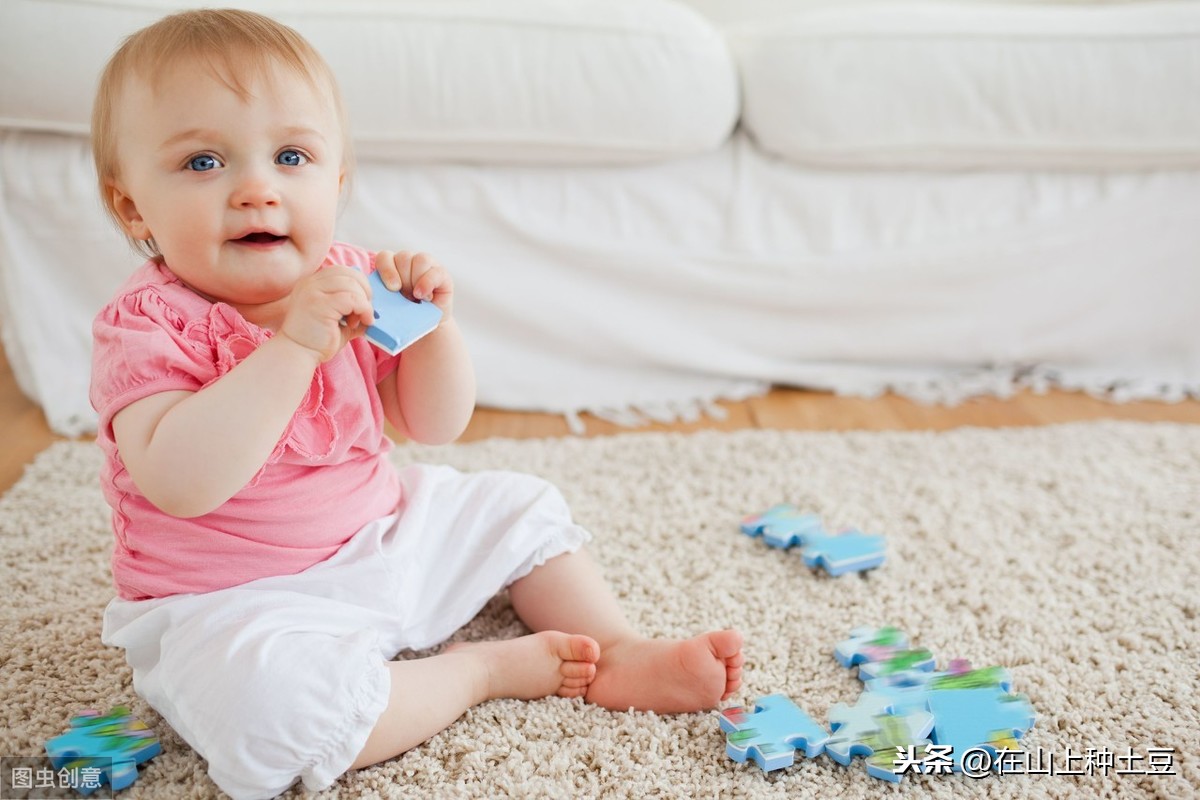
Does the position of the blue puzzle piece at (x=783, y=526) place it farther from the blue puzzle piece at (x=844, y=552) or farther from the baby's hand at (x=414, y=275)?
the baby's hand at (x=414, y=275)

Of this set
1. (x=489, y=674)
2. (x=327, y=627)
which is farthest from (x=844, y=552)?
(x=327, y=627)

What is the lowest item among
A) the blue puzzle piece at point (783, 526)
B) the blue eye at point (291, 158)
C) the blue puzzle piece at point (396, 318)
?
the blue puzzle piece at point (783, 526)

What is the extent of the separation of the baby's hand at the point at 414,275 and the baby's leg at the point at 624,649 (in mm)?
296

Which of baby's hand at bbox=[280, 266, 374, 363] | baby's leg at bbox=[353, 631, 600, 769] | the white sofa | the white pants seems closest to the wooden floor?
the white sofa

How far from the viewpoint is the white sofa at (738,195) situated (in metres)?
1.38

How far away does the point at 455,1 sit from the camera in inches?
55.7

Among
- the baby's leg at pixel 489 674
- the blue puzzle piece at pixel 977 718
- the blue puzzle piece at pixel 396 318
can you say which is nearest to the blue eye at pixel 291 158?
the blue puzzle piece at pixel 396 318

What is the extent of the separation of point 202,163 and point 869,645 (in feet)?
2.26

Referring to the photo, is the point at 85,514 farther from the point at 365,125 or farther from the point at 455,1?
the point at 455,1

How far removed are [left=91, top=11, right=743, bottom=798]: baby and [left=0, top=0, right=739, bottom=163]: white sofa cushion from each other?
0.50 metres

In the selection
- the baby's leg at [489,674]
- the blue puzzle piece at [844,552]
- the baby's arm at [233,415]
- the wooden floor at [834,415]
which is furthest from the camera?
the wooden floor at [834,415]

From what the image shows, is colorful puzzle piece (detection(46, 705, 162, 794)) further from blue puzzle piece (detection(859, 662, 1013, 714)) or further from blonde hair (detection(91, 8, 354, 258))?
blue puzzle piece (detection(859, 662, 1013, 714))

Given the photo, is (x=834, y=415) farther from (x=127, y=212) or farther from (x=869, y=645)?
(x=127, y=212)

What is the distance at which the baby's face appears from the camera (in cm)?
76
